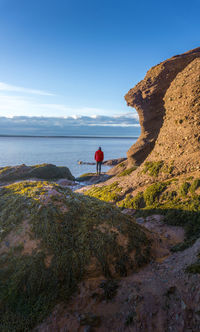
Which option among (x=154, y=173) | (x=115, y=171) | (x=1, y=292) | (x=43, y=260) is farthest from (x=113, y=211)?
(x=115, y=171)

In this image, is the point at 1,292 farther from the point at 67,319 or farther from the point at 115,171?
the point at 115,171

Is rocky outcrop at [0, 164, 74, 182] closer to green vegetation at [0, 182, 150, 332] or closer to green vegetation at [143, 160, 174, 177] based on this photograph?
green vegetation at [143, 160, 174, 177]

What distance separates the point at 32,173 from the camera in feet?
80.4

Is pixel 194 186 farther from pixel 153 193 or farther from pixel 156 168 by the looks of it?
pixel 156 168

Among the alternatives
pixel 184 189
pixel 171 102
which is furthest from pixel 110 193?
pixel 171 102

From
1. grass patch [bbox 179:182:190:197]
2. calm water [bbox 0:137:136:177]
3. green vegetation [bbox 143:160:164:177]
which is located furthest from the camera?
calm water [bbox 0:137:136:177]

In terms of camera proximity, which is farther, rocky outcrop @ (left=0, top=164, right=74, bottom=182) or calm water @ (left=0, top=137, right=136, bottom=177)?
calm water @ (left=0, top=137, right=136, bottom=177)

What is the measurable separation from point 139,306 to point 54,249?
238cm

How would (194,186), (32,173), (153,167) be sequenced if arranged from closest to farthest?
(194,186) → (153,167) → (32,173)

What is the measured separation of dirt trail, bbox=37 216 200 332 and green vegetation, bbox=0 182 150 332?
25 centimetres

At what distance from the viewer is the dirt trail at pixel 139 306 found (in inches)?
136

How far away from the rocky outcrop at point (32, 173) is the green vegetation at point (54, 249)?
58.9 ft

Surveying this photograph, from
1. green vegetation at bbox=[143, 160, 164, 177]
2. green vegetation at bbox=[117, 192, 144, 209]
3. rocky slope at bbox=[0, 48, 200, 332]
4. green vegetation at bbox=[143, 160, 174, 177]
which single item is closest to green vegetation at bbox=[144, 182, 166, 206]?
green vegetation at bbox=[117, 192, 144, 209]

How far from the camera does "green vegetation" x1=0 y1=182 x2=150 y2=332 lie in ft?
14.3
